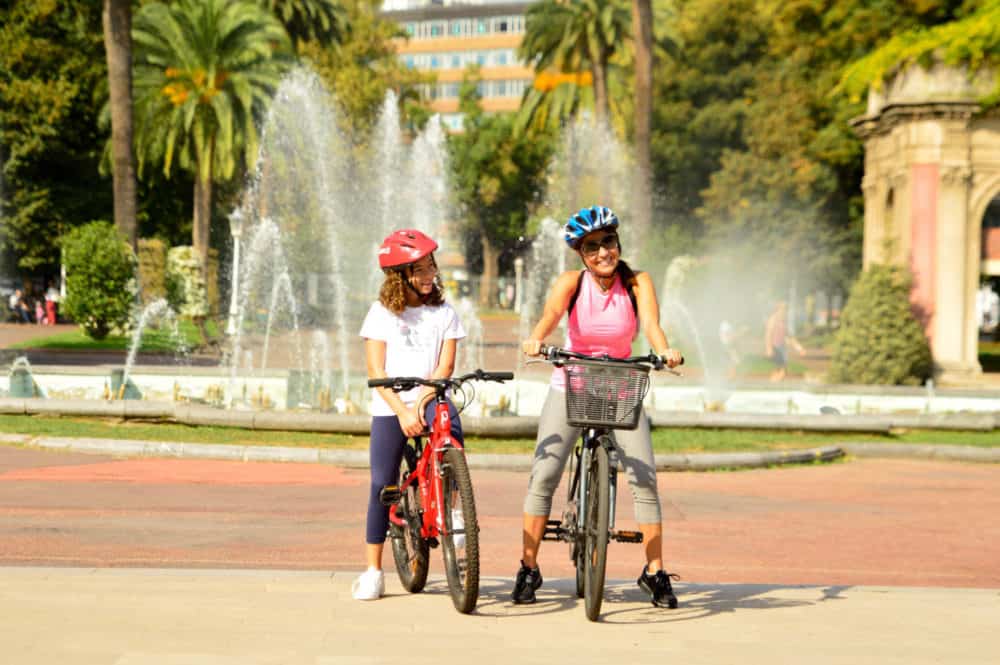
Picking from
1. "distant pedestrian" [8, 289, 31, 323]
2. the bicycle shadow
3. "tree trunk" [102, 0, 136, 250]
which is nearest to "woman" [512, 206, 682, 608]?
the bicycle shadow

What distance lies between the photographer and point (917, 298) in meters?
29.6

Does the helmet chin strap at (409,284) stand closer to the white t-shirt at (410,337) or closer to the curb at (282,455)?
the white t-shirt at (410,337)

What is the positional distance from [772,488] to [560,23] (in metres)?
48.4

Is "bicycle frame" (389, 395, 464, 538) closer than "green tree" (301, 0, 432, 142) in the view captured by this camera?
Yes

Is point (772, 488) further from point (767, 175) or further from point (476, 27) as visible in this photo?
point (476, 27)

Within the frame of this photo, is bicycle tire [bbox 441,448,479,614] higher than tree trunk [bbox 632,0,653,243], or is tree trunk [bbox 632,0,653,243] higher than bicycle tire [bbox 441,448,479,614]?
tree trunk [bbox 632,0,653,243]

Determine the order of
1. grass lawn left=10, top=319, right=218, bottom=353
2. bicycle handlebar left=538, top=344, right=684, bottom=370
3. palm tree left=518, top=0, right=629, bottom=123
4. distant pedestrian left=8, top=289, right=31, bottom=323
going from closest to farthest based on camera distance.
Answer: bicycle handlebar left=538, top=344, right=684, bottom=370 → grass lawn left=10, top=319, right=218, bottom=353 → distant pedestrian left=8, top=289, right=31, bottom=323 → palm tree left=518, top=0, right=629, bottom=123

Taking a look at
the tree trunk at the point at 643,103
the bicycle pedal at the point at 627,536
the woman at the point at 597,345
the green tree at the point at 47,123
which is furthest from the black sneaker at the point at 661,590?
the green tree at the point at 47,123

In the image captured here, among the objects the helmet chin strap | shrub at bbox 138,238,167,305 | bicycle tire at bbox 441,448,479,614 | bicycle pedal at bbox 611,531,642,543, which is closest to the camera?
bicycle tire at bbox 441,448,479,614

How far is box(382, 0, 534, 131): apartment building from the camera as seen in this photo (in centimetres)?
14212

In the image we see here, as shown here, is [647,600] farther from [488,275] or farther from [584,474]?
[488,275]

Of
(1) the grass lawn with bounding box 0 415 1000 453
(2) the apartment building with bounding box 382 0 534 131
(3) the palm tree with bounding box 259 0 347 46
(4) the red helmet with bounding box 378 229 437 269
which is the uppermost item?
(2) the apartment building with bounding box 382 0 534 131

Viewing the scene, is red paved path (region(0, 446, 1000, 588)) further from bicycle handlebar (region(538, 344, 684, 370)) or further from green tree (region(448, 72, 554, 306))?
green tree (region(448, 72, 554, 306))

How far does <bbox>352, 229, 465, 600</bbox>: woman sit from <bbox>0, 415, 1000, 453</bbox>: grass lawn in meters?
7.80
